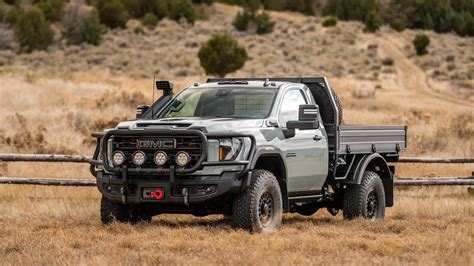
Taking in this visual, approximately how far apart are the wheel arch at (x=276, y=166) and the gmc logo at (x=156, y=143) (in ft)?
3.47

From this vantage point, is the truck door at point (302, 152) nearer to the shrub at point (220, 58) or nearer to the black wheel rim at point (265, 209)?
the black wheel rim at point (265, 209)

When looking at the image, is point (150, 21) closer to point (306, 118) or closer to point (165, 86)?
point (165, 86)

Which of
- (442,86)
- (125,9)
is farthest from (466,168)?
(125,9)

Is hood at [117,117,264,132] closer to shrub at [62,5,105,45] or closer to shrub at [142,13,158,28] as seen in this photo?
shrub at [62,5,105,45]

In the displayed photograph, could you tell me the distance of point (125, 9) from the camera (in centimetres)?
8844

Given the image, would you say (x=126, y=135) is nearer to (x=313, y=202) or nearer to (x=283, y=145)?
(x=283, y=145)

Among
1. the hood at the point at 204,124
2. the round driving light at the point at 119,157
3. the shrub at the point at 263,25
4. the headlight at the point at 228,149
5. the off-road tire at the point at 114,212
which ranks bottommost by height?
the off-road tire at the point at 114,212

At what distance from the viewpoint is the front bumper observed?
11.8 meters

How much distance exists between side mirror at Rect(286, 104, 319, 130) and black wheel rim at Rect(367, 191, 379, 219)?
2.37 meters

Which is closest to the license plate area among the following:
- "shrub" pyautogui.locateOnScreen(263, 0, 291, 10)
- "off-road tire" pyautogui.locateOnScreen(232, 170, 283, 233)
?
"off-road tire" pyautogui.locateOnScreen(232, 170, 283, 233)

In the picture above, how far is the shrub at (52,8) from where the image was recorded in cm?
8156

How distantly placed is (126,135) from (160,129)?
1.68 feet

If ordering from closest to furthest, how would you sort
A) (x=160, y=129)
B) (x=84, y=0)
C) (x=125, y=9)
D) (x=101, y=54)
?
(x=160, y=129) → (x=101, y=54) → (x=125, y=9) → (x=84, y=0)

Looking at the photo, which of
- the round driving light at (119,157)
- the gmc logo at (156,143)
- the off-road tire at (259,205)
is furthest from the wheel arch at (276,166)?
the round driving light at (119,157)
